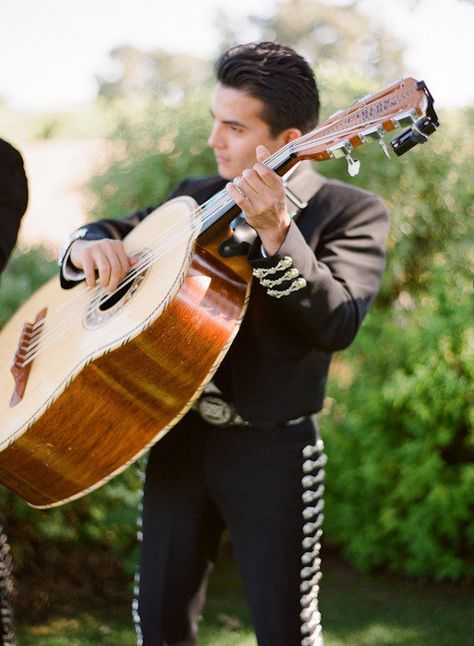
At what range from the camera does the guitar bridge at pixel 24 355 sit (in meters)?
2.07

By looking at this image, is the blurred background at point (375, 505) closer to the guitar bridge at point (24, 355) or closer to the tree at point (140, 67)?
the guitar bridge at point (24, 355)

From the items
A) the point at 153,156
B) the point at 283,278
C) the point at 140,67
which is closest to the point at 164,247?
the point at 283,278

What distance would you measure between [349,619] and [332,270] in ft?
7.42

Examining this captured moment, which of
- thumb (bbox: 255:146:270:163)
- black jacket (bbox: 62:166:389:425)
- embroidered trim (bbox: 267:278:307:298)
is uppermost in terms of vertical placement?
thumb (bbox: 255:146:270:163)

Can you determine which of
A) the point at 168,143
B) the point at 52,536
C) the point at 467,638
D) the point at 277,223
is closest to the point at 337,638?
the point at 467,638

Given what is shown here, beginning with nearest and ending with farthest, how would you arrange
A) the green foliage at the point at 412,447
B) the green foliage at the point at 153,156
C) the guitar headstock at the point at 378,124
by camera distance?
the guitar headstock at the point at 378,124
the green foliage at the point at 412,447
the green foliage at the point at 153,156

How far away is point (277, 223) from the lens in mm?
1729

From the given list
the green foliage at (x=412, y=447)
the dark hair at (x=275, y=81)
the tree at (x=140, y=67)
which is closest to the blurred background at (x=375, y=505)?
the green foliage at (x=412, y=447)

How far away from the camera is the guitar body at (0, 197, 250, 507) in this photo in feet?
5.94

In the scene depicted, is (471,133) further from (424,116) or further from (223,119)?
(424,116)

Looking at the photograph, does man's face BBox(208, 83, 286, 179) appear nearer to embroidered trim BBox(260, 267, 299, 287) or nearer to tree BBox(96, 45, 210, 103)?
embroidered trim BBox(260, 267, 299, 287)

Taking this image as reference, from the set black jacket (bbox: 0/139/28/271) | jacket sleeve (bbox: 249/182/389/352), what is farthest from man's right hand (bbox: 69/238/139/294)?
jacket sleeve (bbox: 249/182/389/352)

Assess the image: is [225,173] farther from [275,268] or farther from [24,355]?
[24,355]

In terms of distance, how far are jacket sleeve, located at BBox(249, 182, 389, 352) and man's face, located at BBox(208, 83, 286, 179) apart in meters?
0.24
